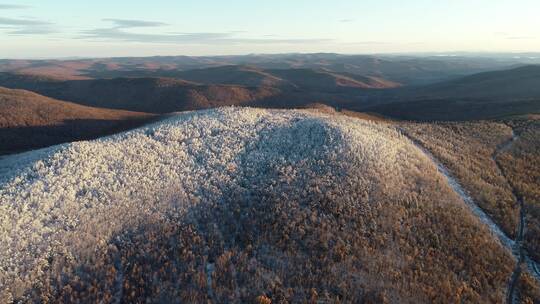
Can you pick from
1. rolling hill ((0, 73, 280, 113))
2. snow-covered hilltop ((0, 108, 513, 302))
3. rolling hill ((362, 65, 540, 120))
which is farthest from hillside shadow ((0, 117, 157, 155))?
rolling hill ((362, 65, 540, 120))

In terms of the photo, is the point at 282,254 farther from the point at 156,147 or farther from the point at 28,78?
the point at 28,78

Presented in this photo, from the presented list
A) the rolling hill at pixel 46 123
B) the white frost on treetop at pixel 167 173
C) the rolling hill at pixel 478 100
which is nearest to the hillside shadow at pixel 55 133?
the rolling hill at pixel 46 123

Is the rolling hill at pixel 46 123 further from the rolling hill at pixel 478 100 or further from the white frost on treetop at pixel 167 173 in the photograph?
the rolling hill at pixel 478 100

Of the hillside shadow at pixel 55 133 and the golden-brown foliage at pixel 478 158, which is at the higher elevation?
the golden-brown foliage at pixel 478 158

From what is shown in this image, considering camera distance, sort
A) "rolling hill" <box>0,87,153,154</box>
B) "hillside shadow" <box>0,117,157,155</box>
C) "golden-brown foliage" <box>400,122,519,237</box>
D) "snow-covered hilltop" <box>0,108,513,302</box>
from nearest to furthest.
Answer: "snow-covered hilltop" <box>0,108,513,302</box>, "golden-brown foliage" <box>400,122,519,237</box>, "hillside shadow" <box>0,117,157,155</box>, "rolling hill" <box>0,87,153,154</box>

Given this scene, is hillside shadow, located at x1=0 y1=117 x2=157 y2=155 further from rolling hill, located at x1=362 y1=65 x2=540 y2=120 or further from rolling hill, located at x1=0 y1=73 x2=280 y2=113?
rolling hill, located at x1=362 y1=65 x2=540 y2=120

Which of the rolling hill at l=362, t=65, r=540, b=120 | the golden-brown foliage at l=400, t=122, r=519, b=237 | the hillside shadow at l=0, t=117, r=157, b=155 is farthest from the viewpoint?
the rolling hill at l=362, t=65, r=540, b=120

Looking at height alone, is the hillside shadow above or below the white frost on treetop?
below

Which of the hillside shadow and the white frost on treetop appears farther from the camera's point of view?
the hillside shadow
